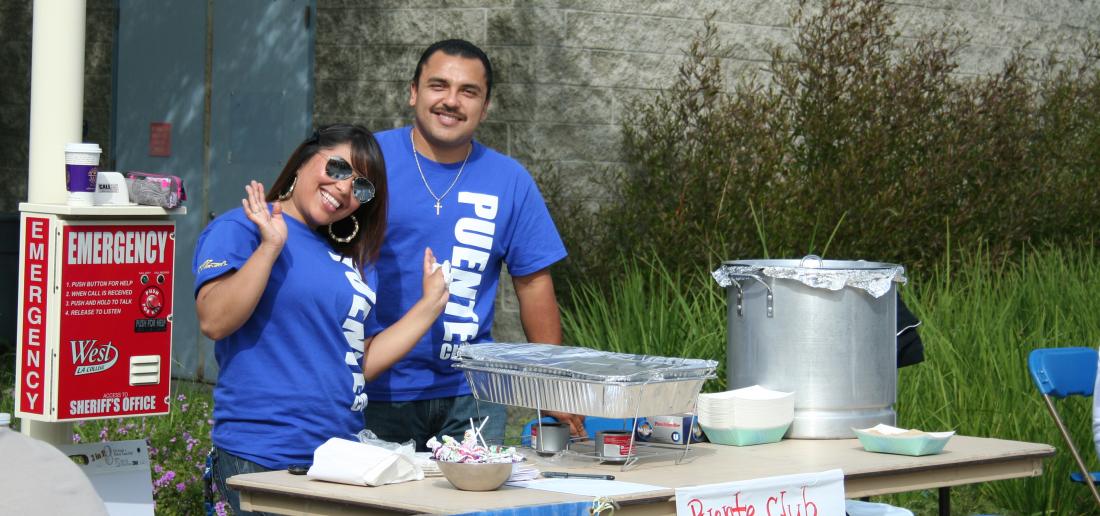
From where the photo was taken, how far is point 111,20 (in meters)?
9.50

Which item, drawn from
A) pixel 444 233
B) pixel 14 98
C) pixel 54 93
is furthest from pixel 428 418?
pixel 14 98

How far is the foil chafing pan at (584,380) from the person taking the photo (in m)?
3.60

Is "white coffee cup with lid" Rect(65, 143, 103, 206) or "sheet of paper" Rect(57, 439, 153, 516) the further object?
"sheet of paper" Rect(57, 439, 153, 516)

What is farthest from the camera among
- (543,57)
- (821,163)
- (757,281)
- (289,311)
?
(821,163)

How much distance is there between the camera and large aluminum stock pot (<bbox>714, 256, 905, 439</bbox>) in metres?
4.36

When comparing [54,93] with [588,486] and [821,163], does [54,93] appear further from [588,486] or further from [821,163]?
[821,163]

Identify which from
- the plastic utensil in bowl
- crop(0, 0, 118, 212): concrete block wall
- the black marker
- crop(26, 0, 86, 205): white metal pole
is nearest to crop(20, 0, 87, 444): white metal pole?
crop(26, 0, 86, 205): white metal pole

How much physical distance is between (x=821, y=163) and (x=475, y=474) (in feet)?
17.5

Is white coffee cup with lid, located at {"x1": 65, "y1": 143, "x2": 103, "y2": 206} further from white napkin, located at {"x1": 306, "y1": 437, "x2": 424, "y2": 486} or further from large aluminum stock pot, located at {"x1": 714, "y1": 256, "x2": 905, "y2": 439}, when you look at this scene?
large aluminum stock pot, located at {"x1": 714, "y1": 256, "x2": 905, "y2": 439}

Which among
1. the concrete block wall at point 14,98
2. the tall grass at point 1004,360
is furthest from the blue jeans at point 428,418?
the concrete block wall at point 14,98

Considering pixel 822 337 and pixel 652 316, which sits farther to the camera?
pixel 652 316

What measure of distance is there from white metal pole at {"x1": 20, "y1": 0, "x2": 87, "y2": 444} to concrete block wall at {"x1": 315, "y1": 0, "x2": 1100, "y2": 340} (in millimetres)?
4016

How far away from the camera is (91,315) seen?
4.09m

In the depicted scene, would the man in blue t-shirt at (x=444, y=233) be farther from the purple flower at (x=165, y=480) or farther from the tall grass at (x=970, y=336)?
the tall grass at (x=970, y=336)
